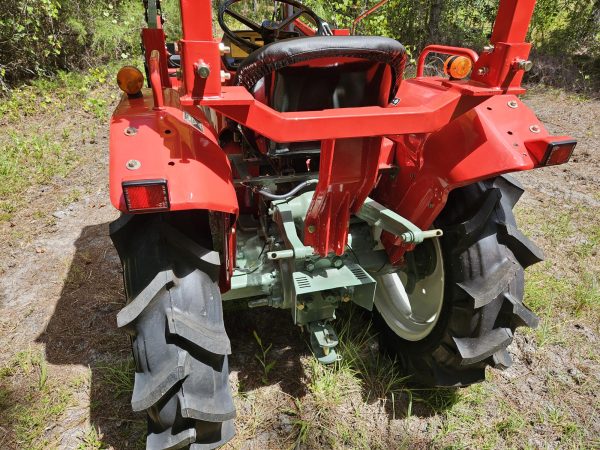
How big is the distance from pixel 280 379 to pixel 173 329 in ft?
3.44

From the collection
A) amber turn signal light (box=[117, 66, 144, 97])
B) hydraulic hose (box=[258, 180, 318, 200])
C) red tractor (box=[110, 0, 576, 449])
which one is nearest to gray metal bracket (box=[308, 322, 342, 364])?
red tractor (box=[110, 0, 576, 449])

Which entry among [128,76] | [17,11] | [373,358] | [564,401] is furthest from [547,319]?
[17,11]

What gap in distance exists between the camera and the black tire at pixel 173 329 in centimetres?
150

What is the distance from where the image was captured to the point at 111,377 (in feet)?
7.46

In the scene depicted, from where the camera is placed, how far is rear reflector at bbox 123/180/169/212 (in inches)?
50.6

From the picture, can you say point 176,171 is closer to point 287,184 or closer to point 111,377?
point 287,184

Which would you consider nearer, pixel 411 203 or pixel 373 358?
pixel 411 203

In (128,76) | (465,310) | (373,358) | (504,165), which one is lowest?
(373,358)

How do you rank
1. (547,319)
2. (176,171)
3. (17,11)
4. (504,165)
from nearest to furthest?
(176,171), (504,165), (547,319), (17,11)

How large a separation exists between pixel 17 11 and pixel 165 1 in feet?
7.88

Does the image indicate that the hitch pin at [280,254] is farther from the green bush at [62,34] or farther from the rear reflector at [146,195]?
the green bush at [62,34]

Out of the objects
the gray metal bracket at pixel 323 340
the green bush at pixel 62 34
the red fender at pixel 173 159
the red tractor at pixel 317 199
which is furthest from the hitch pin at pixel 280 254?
the green bush at pixel 62 34

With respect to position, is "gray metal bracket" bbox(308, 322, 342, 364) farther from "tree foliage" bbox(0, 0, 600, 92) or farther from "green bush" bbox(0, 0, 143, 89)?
"green bush" bbox(0, 0, 143, 89)

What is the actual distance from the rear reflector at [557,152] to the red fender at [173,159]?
1.15 metres
